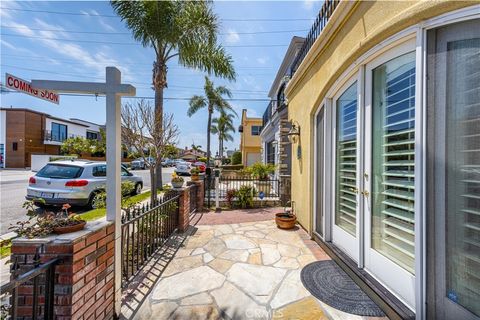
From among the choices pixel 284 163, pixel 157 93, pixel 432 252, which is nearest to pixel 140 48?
pixel 157 93

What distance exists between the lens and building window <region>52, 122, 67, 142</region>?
2978 centimetres

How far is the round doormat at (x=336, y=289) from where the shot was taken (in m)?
2.41

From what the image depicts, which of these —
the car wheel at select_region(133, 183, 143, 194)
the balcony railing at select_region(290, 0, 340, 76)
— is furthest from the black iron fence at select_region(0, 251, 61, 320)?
the car wheel at select_region(133, 183, 143, 194)

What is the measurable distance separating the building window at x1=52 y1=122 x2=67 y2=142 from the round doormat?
1462 inches

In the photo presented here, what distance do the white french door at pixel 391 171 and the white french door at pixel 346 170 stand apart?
0.26m

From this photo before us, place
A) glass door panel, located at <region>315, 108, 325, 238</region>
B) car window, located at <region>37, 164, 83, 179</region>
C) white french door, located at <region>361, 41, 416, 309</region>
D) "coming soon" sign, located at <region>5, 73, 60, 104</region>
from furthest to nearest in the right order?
1. car window, located at <region>37, 164, 83, 179</region>
2. glass door panel, located at <region>315, 108, 325, 238</region>
3. white french door, located at <region>361, 41, 416, 309</region>
4. "coming soon" sign, located at <region>5, 73, 60, 104</region>

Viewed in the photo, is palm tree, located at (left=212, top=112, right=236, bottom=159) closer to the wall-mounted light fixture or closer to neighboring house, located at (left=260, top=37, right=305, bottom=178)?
neighboring house, located at (left=260, top=37, right=305, bottom=178)

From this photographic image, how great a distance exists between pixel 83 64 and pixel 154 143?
20.6 ft

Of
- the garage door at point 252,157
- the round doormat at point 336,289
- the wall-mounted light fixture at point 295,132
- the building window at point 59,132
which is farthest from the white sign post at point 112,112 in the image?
the building window at point 59,132

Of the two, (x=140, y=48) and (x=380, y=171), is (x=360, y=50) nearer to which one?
(x=380, y=171)

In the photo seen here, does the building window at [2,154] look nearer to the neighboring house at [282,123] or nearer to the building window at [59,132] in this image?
the building window at [59,132]

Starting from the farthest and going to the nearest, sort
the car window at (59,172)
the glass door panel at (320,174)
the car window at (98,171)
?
the car window at (98,171)
the car window at (59,172)
the glass door panel at (320,174)

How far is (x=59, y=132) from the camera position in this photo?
31031 mm

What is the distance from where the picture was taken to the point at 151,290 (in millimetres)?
2707
